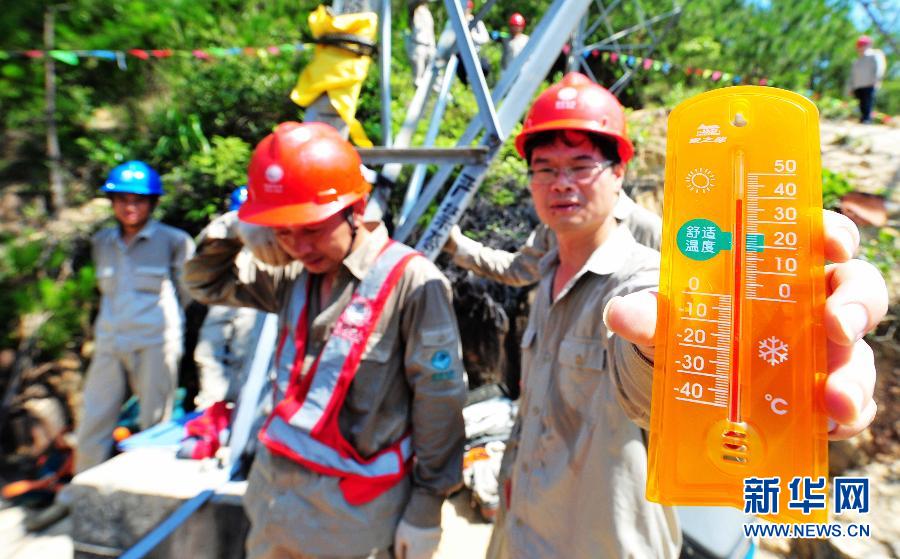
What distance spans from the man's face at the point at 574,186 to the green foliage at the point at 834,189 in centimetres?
412

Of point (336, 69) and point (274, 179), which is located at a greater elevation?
point (336, 69)

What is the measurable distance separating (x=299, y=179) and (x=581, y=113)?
0.99 metres

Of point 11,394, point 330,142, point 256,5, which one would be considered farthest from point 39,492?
point 256,5

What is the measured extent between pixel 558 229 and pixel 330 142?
2.97 feet

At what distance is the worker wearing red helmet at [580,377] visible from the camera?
1.34m

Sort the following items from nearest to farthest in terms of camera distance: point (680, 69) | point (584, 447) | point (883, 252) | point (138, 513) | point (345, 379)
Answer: point (584, 447)
point (345, 379)
point (138, 513)
point (883, 252)
point (680, 69)

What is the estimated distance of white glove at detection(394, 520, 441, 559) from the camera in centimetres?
173

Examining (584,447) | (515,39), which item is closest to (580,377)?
(584,447)

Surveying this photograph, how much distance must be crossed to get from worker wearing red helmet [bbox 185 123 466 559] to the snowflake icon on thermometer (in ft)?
3.82

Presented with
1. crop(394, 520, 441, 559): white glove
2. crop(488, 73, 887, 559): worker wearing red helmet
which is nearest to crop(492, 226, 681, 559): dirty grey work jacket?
crop(488, 73, 887, 559): worker wearing red helmet

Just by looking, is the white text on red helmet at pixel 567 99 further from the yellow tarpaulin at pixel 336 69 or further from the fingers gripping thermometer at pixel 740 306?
the yellow tarpaulin at pixel 336 69

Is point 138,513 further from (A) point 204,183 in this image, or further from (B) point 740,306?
(A) point 204,183

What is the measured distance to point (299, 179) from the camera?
1.74 meters

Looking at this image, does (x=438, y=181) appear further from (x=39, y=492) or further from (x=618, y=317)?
(x=39, y=492)
